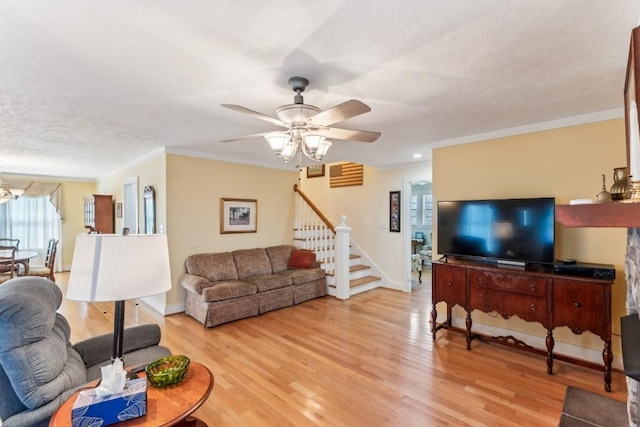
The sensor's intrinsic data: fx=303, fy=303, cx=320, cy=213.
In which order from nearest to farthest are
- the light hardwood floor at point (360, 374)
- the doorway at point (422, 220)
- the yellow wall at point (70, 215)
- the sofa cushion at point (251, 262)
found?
the light hardwood floor at point (360, 374), the sofa cushion at point (251, 262), the yellow wall at point (70, 215), the doorway at point (422, 220)

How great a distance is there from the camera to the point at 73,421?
3.97ft

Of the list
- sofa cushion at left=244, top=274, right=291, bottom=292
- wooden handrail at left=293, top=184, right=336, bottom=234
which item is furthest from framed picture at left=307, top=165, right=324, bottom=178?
sofa cushion at left=244, top=274, right=291, bottom=292

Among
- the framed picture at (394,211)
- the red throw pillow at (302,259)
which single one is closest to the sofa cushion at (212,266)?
the red throw pillow at (302,259)

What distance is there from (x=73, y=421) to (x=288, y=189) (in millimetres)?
5008

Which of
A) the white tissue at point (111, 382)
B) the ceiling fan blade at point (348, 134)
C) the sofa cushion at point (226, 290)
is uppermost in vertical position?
the ceiling fan blade at point (348, 134)

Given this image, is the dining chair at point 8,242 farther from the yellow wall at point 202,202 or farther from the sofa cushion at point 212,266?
the sofa cushion at point 212,266

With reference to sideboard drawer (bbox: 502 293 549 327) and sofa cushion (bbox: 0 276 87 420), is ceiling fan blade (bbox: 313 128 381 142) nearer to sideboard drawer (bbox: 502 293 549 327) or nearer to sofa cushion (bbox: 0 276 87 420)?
sofa cushion (bbox: 0 276 87 420)

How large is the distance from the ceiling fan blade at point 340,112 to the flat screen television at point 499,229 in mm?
2222

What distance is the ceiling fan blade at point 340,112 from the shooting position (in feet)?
5.76

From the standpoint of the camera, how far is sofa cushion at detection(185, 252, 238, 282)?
14.7ft

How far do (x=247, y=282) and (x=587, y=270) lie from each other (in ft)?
12.8

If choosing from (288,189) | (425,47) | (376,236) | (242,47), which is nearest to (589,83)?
(425,47)

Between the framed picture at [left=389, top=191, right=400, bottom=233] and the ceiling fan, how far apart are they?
141 inches

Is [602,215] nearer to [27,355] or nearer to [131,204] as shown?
[27,355]
